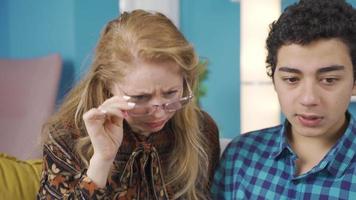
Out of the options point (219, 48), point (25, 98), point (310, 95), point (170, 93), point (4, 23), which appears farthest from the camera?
point (4, 23)

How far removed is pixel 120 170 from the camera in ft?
3.80

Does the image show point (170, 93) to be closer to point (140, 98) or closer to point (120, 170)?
point (140, 98)

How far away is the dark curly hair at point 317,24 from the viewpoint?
1017mm

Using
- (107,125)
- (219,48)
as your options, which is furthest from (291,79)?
(219,48)

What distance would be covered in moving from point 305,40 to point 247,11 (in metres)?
1.11

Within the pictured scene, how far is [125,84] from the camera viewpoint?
1092 millimetres

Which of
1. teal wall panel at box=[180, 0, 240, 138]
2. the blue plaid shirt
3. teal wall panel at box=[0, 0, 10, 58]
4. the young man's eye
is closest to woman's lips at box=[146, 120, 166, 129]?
the blue plaid shirt

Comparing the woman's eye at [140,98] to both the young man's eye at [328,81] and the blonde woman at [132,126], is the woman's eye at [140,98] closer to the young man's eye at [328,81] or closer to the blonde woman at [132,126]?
the blonde woman at [132,126]

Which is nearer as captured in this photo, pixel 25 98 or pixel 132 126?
pixel 132 126

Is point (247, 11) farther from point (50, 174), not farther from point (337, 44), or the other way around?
point (50, 174)

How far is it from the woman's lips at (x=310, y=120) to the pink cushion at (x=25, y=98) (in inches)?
65.7

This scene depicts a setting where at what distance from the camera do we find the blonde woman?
1.06 meters

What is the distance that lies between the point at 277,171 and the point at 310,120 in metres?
0.18

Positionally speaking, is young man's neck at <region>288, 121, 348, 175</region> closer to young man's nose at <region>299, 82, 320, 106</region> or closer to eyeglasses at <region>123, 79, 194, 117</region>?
young man's nose at <region>299, 82, 320, 106</region>
